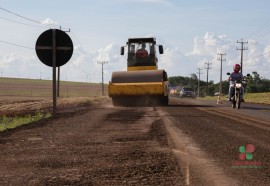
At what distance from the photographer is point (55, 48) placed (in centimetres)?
1383

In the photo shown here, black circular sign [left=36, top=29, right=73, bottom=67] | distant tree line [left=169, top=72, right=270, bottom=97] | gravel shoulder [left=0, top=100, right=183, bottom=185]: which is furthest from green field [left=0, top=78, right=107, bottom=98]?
gravel shoulder [left=0, top=100, right=183, bottom=185]

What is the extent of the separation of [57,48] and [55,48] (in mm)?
67

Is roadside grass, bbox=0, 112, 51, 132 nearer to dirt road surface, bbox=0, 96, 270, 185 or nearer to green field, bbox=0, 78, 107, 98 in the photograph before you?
dirt road surface, bbox=0, 96, 270, 185

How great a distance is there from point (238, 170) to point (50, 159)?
2219mm

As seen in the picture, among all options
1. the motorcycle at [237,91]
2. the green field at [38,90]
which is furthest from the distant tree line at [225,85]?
the motorcycle at [237,91]

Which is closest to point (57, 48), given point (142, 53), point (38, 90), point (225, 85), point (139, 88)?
point (139, 88)

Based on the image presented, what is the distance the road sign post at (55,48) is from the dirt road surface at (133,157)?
551 centimetres

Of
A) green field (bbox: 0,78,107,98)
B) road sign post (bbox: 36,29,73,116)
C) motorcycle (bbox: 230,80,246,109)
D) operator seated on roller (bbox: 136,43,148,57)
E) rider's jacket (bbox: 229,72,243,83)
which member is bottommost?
green field (bbox: 0,78,107,98)

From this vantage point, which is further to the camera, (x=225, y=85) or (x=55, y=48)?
(x=225, y=85)

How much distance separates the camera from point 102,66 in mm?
100188

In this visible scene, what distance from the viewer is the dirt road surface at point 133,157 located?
4.36 m

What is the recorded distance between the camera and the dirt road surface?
4363 mm

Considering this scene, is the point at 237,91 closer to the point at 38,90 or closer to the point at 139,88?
the point at 139,88

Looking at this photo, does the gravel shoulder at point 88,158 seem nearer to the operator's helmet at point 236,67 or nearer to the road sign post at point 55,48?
the road sign post at point 55,48
